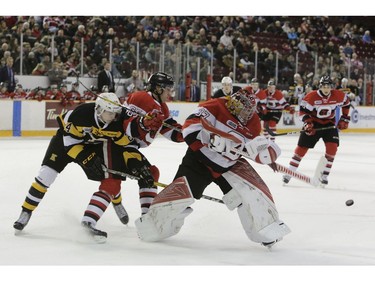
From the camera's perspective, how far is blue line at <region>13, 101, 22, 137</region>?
11.6m

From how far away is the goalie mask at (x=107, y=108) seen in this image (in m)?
4.33

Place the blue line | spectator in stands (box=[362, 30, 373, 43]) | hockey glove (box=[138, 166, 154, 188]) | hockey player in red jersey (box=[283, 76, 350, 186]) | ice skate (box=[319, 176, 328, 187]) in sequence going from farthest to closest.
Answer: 1. spectator in stands (box=[362, 30, 373, 43])
2. the blue line
3. hockey player in red jersey (box=[283, 76, 350, 186])
4. ice skate (box=[319, 176, 328, 187])
5. hockey glove (box=[138, 166, 154, 188])

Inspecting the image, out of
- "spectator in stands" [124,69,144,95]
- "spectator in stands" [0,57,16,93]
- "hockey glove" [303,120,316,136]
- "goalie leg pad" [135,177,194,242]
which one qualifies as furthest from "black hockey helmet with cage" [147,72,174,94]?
"spectator in stands" [124,69,144,95]

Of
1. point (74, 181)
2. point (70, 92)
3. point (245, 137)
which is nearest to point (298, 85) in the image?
point (70, 92)

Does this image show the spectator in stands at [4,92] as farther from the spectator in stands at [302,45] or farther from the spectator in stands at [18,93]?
the spectator in stands at [302,45]

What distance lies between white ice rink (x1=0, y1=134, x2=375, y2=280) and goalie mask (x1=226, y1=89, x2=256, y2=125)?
0.78 meters

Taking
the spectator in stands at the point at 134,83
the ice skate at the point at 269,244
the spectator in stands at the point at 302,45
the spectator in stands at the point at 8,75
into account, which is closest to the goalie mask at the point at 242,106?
the ice skate at the point at 269,244

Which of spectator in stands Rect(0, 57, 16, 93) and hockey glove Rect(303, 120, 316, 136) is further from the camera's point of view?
spectator in stands Rect(0, 57, 16, 93)

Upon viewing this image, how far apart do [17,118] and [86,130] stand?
7549mm

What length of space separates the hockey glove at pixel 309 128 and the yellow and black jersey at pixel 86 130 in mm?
3094

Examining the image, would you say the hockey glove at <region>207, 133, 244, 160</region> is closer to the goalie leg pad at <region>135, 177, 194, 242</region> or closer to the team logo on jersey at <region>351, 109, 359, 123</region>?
the goalie leg pad at <region>135, 177, 194, 242</region>

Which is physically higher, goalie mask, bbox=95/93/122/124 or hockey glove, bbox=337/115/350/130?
goalie mask, bbox=95/93/122/124

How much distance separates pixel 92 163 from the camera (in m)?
4.39

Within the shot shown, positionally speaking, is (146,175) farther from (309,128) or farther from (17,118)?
(17,118)
